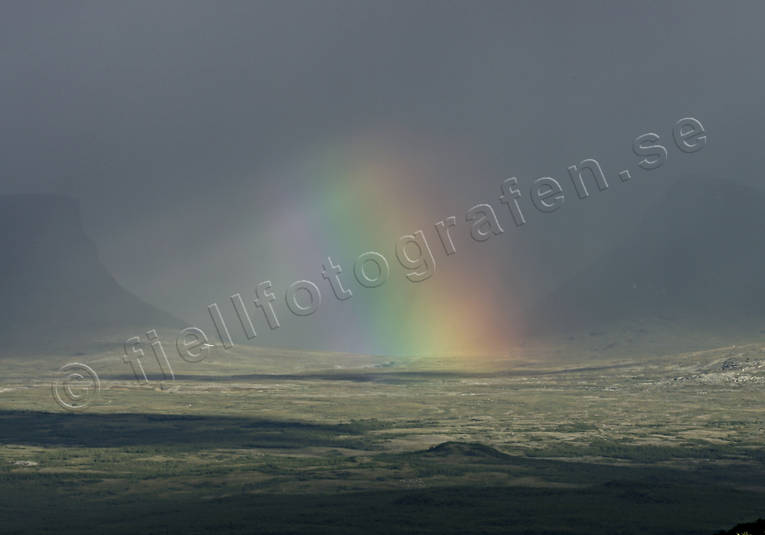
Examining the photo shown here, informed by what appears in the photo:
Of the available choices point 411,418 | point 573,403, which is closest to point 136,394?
point 411,418

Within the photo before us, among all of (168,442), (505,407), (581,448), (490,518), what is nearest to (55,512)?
(490,518)

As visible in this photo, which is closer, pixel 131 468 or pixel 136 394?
pixel 131 468

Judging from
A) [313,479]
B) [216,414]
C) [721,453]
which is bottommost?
[721,453]

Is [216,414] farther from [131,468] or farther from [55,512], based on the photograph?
[55,512]

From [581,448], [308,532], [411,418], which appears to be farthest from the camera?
[411,418]

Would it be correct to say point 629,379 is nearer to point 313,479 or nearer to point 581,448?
point 581,448

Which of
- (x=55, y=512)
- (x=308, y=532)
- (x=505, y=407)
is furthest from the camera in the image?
(x=505, y=407)

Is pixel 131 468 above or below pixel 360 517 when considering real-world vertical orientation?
above

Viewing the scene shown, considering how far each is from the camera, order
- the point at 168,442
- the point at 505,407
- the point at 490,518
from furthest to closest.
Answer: the point at 505,407 → the point at 168,442 → the point at 490,518

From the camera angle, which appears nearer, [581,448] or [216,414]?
[581,448]
